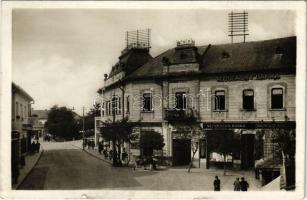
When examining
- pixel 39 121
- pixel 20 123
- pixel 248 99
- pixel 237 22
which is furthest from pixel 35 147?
pixel 237 22

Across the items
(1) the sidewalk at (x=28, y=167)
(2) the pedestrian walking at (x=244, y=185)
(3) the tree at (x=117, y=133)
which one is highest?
(3) the tree at (x=117, y=133)

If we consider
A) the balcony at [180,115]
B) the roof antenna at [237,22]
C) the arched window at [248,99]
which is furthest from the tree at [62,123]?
the roof antenna at [237,22]

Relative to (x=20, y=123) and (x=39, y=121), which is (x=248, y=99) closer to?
(x=39, y=121)

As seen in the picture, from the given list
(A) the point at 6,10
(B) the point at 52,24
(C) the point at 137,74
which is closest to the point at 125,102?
(C) the point at 137,74

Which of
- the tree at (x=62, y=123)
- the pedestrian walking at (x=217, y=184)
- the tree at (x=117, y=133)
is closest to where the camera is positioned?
the pedestrian walking at (x=217, y=184)

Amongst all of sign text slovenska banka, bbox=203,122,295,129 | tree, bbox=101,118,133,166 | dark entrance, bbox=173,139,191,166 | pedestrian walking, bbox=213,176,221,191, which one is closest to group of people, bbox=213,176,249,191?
pedestrian walking, bbox=213,176,221,191

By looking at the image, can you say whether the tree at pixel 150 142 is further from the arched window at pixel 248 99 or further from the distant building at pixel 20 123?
the distant building at pixel 20 123

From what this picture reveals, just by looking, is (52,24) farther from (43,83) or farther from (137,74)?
(137,74)
